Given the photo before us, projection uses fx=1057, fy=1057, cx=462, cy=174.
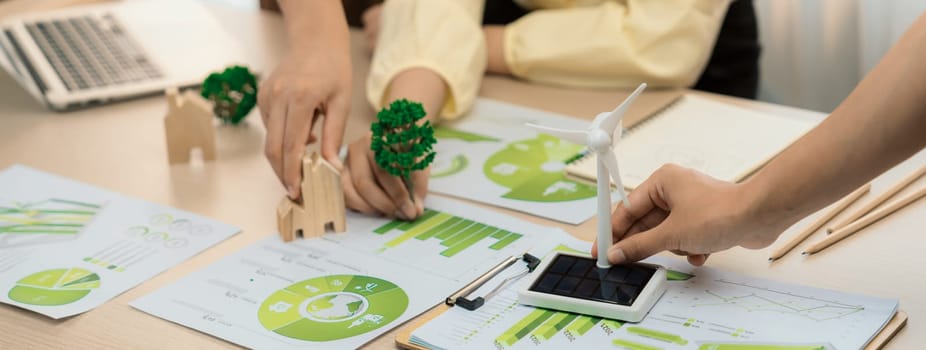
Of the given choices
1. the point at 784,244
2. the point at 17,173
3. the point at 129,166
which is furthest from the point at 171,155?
the point at 784,244

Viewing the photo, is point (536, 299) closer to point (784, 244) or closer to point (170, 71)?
point (784, 244)

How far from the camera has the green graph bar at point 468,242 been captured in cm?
89

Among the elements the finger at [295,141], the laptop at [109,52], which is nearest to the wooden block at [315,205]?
the finger at [295,141]

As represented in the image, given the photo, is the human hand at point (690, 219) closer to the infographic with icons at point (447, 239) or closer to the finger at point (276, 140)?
the infographic with icons at point (447, 239)

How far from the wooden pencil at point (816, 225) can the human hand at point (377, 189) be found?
314 mm

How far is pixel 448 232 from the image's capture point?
36.5 inches

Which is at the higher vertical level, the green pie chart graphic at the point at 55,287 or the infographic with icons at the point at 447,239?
the infographic with icons at the point at 447,239

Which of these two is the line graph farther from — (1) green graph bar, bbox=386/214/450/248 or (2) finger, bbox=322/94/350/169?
(2) finger, bbox=322/94/350/169

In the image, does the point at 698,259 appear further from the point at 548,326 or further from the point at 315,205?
the point at 315,205

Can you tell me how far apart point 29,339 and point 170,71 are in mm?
649

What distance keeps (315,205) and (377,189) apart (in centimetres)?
6

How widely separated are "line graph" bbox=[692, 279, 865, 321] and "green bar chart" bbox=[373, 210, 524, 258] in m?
0.20

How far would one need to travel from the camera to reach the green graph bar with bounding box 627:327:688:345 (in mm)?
713

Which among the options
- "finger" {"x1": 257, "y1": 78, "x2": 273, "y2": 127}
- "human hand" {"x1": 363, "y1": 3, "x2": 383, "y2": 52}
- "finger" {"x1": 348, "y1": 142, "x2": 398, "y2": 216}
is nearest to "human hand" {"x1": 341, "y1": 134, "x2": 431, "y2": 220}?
"finger" {"x1": 348, "y1": 142, "x2": 398, "y2": 216}
